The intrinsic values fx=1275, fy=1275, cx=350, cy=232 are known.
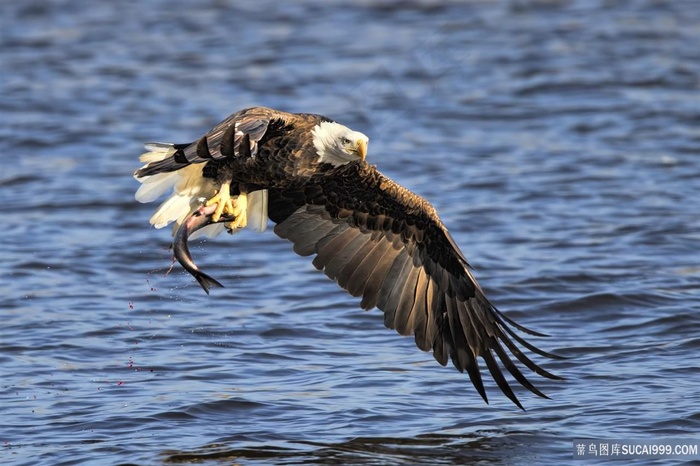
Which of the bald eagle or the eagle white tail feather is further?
the eagle white tail feather

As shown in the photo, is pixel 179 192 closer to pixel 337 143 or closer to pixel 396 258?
pixel 337 143

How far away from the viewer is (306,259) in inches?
332

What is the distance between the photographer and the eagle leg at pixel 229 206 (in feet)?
18.9

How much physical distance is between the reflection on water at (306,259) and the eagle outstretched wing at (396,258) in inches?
13.9

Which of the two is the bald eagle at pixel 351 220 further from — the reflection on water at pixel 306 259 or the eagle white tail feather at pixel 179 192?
the reflection on water at pixel 306 259

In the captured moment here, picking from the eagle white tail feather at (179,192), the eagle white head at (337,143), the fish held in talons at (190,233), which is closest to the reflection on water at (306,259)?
the fish held in talons at (190,233)

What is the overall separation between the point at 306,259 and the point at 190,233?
2860mm

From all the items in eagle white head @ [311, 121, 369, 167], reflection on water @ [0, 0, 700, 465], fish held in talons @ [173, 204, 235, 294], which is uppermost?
eagle white head @ [311, 121, 369, 167]

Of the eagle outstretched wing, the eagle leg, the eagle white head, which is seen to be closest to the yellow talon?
the eagle leg

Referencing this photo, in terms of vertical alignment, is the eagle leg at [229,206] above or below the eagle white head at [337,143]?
below

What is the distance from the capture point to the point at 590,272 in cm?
793

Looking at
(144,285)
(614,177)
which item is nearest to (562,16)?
(614,177)

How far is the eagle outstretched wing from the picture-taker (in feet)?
19.0

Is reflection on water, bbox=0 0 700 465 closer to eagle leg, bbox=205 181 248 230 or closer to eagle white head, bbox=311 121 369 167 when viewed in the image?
eagle leg, bbox=205 181 248 230
